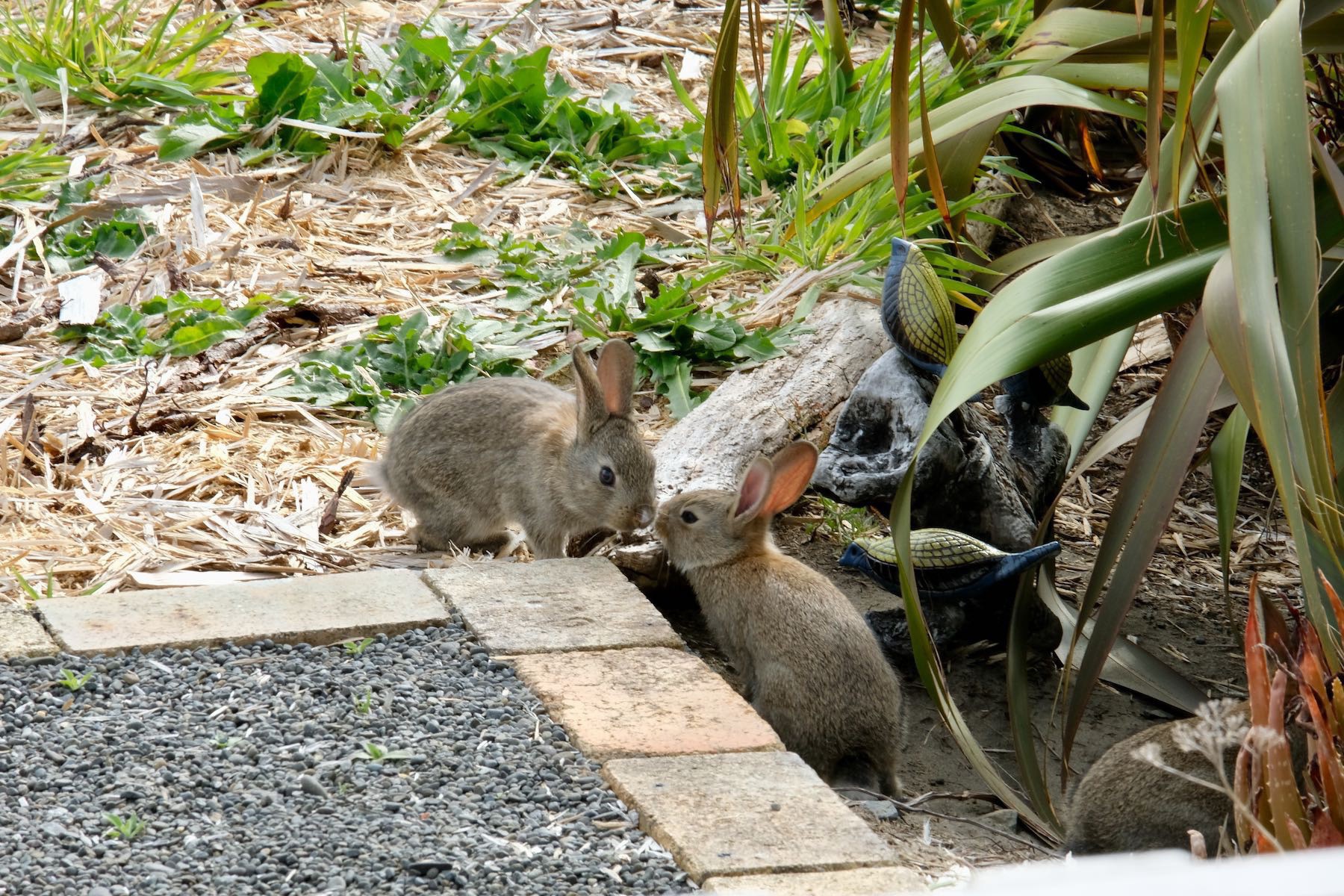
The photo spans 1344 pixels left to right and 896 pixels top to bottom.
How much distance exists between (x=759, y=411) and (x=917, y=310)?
964mm

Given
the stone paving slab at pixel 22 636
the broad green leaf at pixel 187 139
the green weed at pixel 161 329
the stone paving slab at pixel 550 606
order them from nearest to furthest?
the stone paving slab at pixel 22 636 → the stone paving slab at pixel 550 606 → the green weed at pixel 161 329 → the broad green leaf at pixel 187 139

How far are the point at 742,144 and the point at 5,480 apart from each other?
336cm

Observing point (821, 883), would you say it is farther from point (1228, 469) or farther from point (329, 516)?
point (329, 516)

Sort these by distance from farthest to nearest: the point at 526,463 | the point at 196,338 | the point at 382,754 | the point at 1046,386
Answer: the point at 196,338
the point at 526,463
the point at 1046,386
the point at 382,754

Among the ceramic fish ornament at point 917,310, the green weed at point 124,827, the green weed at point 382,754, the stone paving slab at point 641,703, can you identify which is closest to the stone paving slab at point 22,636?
the green weed at point 124,827

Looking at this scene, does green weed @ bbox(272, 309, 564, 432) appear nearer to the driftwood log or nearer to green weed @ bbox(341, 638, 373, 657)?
the driftwood log

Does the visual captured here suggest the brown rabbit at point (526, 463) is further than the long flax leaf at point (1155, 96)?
Yes

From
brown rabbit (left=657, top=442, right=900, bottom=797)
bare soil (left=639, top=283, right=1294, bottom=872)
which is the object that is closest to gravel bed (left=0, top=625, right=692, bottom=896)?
brown rabbit (left=657, top=442, right=900, bottom=797)

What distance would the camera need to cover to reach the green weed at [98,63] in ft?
22.5

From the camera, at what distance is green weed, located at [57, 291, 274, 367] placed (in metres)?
5.33

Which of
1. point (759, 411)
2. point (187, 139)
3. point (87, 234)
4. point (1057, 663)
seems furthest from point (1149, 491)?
point (187, 139)

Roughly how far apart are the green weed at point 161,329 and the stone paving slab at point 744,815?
10.4 ft

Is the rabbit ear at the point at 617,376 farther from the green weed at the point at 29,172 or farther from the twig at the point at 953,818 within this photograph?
the green weed at the point at 29,172

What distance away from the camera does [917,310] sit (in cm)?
381
